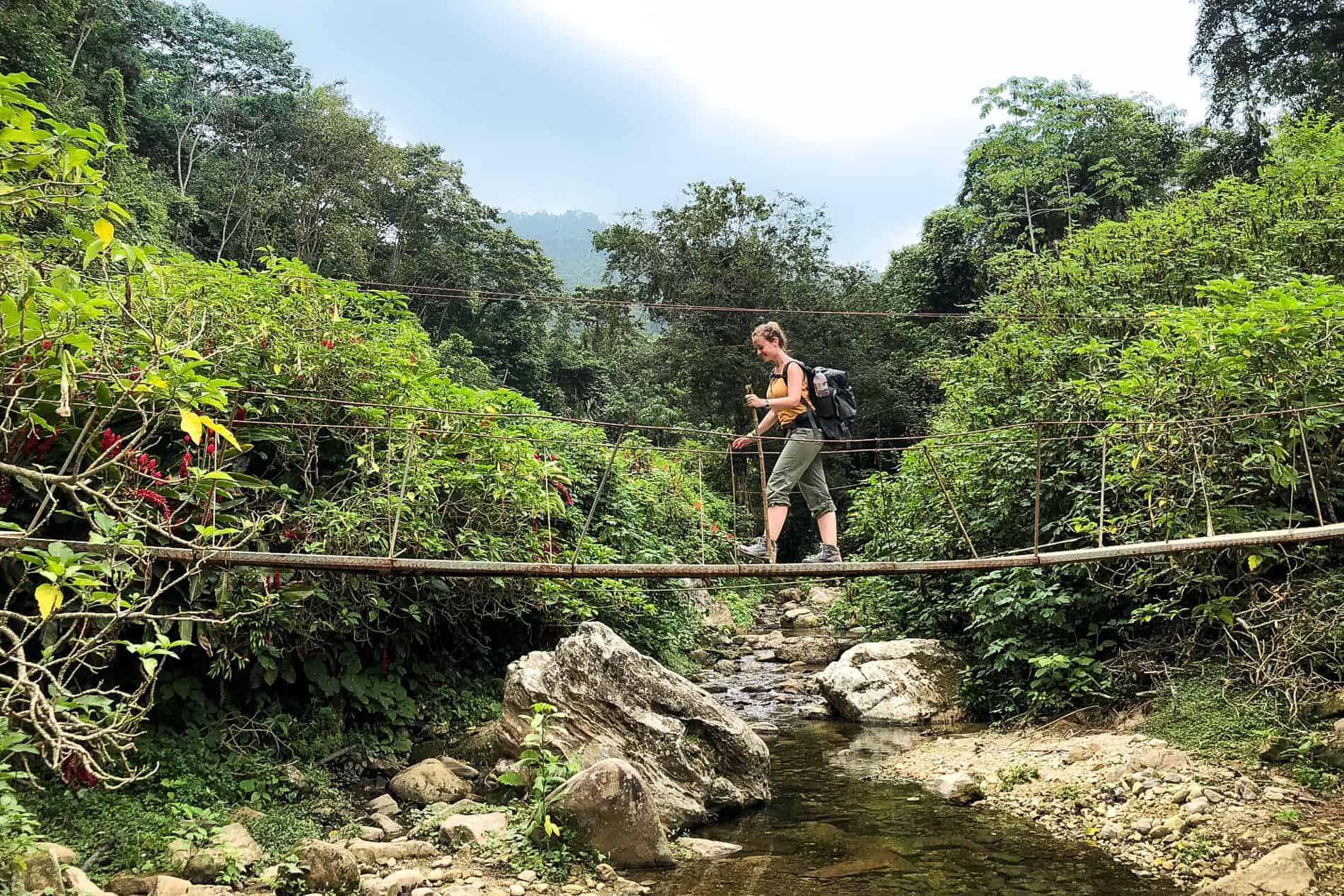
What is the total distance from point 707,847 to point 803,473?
7.49 ft

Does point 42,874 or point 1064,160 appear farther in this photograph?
point 1064,160

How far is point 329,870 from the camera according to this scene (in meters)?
3.78

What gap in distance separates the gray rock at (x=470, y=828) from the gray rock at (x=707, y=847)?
3.43 feet

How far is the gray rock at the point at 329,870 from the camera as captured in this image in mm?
3756

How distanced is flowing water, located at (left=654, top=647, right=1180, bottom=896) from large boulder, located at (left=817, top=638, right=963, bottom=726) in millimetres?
1249

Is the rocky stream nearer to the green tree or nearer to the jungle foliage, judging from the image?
the jungle foliage

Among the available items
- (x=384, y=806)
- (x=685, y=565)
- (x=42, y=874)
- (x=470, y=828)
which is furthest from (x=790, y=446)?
(x=42, y=874)

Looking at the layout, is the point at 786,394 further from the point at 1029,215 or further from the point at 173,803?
the point at 1029,215

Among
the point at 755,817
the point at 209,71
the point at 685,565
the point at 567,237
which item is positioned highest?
the point at 567,237

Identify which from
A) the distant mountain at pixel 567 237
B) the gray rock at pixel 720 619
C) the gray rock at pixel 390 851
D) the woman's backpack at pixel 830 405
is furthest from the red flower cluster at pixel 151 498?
the distant mountain at pixel 567 237

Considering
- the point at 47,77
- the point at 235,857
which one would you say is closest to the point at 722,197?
the point at 47,77

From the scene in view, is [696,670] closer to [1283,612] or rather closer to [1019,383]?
[1019,383]

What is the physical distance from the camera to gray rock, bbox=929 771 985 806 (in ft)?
18.2

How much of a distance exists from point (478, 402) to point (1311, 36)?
20.8 meters
